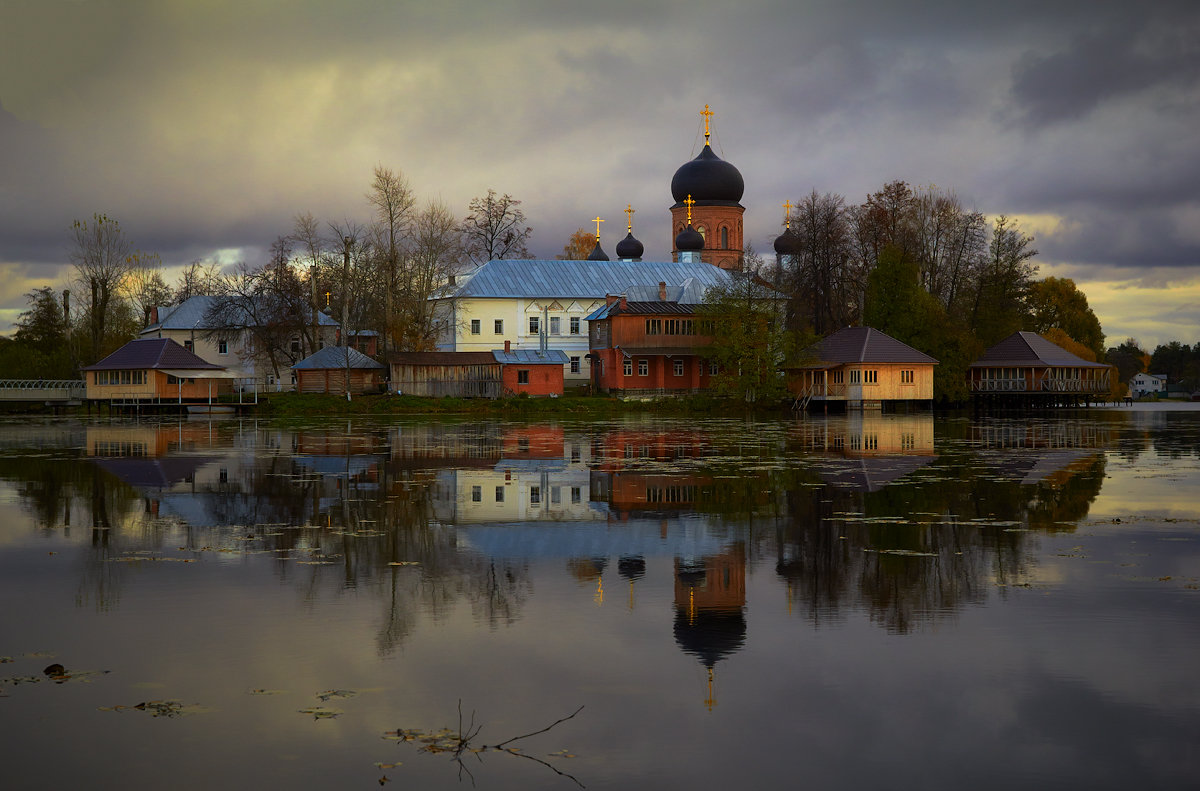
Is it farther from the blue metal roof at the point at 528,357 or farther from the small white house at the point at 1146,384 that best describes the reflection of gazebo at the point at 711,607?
the small white house at the point at 1146,384

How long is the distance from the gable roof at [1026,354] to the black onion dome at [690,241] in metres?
21.3

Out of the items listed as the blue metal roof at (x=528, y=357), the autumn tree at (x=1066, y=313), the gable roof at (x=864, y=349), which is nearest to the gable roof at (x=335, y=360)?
the blue metal roof at (x=528, y=357)

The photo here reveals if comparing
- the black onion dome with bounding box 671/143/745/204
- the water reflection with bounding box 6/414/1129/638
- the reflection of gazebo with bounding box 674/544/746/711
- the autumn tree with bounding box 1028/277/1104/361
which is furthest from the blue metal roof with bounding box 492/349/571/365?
the reflection of gazebo with bounding box 674/544/746/711

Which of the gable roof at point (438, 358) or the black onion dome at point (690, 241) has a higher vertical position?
the black onion dome at point (690, 241)

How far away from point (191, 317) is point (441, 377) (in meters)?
22.4

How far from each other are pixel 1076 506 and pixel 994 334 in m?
57.4

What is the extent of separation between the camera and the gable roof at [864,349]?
5850cm

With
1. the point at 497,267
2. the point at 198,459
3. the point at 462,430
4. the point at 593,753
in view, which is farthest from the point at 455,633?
the point at 497,267

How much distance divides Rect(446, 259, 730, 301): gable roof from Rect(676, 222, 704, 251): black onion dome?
A: 8.76ft

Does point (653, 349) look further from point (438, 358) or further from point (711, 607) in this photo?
point (711, 607)

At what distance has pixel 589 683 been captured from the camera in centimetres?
702

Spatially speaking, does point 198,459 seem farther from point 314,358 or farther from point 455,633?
point 314,358

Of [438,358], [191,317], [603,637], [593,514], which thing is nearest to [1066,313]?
[438,358]

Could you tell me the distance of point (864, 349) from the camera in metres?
58.4
